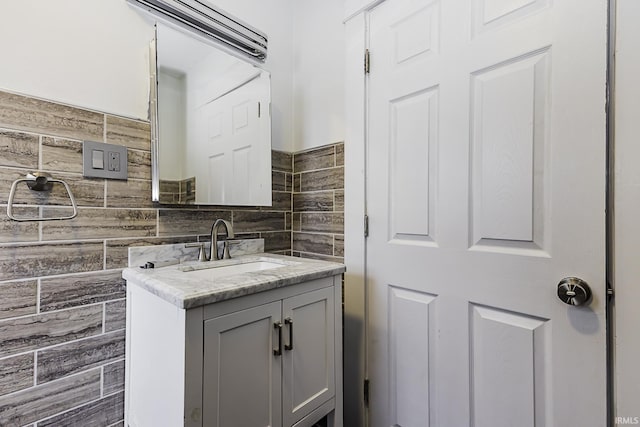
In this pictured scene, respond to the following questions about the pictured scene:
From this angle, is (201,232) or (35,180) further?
(201,232)

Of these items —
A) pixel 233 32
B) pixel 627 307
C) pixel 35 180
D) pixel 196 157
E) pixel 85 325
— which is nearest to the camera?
pixel 627 307

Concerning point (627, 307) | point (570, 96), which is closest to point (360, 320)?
point (627, 307)

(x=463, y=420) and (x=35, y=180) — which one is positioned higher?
(x=35, y=180)

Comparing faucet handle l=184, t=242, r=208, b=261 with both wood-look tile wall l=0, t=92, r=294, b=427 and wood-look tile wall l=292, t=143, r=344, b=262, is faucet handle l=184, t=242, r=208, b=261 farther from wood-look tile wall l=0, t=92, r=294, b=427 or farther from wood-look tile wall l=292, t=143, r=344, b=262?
wood-look tile wall l=292, t=143, r=344, b=262

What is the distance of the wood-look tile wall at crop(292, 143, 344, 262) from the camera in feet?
4.76

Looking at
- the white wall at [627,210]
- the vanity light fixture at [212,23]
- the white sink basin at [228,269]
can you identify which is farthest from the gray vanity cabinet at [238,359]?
the vanity light fixture at [212,23]

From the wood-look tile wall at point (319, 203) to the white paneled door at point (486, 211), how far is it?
208 mm

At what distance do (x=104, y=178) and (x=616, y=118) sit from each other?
154cm

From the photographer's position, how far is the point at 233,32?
1.40 m

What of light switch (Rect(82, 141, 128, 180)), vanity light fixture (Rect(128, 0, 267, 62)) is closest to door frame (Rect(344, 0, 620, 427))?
vanity light fixture (Rect(128, 0, 267, 62))

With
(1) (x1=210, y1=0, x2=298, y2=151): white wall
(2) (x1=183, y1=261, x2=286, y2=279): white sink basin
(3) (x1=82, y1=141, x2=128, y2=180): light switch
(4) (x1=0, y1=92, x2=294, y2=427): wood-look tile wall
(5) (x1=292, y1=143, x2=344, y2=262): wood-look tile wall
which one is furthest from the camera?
(1) (x1=210, y1=0, x2=298, y2=151): white wall

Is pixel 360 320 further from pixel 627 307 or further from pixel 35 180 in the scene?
pixel 35 180

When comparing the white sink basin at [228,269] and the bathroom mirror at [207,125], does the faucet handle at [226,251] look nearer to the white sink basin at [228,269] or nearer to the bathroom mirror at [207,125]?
the white sink basin at [228,269]

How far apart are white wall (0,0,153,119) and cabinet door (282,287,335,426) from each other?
95cm
